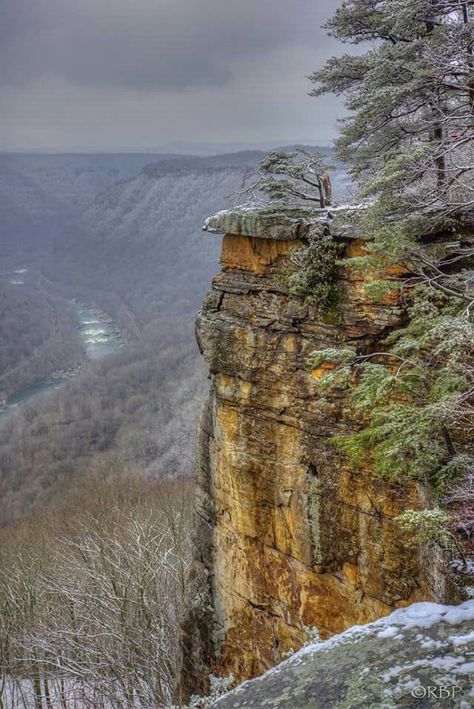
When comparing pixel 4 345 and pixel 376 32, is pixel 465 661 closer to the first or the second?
pixel 376 32

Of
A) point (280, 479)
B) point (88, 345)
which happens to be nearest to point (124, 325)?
point (88, 345)

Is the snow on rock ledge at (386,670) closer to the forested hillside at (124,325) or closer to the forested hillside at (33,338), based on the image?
the forested hillside at (124,325)

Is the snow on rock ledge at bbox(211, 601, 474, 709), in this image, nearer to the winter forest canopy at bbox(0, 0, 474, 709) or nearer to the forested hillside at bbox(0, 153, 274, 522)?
the winter forest canopy at bbox(0, 0, 474, 709)

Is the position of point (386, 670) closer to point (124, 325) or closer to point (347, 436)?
point (347, 436)

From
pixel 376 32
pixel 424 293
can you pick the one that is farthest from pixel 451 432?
pixel 376 32

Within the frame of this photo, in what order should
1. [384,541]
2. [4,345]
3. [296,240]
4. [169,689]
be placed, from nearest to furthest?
[384,541] < [296,240] < [169,689] < [4,345]

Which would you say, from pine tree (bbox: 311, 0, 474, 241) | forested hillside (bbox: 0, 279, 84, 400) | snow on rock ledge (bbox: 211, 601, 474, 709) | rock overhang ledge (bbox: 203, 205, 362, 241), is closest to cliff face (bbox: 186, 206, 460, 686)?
rock overhang ledge (bbox: 203, 205, 362, 241)
